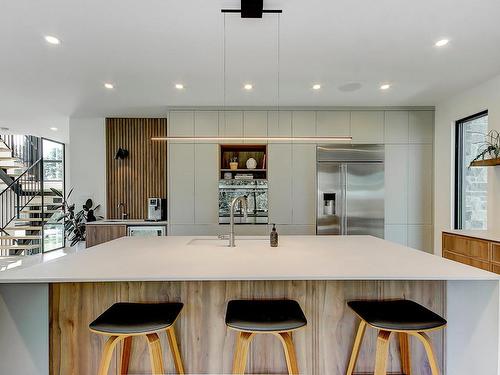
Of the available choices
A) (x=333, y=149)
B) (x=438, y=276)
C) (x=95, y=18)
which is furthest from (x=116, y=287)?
(x=333, y=149)

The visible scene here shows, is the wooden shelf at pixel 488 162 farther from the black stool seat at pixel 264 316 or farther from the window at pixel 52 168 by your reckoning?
the window at pixel 52 168

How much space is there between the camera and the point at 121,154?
5281 millimetres

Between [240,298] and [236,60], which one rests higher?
[236,60]

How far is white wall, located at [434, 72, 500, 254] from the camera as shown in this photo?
3.48m

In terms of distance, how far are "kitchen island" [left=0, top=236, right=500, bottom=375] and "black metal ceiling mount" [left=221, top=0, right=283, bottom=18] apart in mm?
1743

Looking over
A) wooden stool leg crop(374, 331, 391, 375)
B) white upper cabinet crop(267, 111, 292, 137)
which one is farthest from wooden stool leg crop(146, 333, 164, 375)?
white upper cabinet crop(267, 111, 292, 137)

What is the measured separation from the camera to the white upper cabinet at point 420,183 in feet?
15.0

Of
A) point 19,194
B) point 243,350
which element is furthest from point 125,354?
point 19,194

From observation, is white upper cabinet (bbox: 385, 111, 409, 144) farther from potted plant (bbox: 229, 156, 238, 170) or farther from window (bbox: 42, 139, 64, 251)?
window (bbox: 42, 139, 64, 251)

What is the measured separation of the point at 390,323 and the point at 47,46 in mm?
3511

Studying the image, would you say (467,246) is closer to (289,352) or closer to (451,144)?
(451,144)

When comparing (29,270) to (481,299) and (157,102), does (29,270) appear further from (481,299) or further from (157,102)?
(157,102)

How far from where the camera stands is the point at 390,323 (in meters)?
1.46

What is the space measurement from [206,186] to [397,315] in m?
3.45
